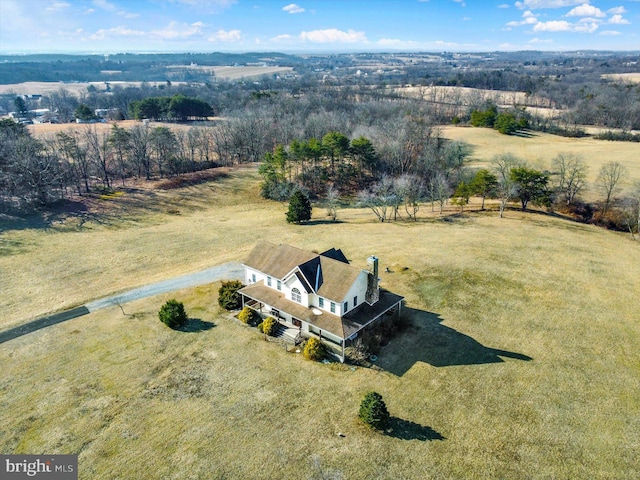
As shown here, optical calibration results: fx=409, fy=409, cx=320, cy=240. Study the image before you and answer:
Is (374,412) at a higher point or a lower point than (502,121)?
lower

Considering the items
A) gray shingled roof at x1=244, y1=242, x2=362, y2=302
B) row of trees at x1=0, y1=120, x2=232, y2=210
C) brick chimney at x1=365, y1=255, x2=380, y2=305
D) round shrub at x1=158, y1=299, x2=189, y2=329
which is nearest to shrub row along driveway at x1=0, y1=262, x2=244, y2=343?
round shrub at x1=158, y1=299, x2=189, y2=329

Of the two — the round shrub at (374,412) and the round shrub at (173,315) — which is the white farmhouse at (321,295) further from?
the round shrub at (374,412)

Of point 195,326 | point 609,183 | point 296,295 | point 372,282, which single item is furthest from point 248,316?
point 609,183

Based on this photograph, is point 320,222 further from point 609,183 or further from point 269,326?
point 609,183

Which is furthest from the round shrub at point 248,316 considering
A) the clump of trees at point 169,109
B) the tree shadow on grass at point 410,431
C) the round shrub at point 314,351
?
the clump of trees at point 169,109

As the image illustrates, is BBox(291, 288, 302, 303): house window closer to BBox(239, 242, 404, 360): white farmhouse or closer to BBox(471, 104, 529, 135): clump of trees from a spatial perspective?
BBox(239, 242, 404, 360): white farmhouse
